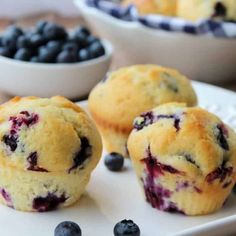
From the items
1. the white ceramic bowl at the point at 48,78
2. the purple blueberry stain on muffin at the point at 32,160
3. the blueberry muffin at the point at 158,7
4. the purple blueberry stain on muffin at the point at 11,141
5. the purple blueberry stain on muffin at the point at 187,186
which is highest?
the purple blueberry stain on muffin at the point at 11,141

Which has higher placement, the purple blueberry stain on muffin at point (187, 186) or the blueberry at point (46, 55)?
the purple blueberry stain on muffin at point (187, 186)

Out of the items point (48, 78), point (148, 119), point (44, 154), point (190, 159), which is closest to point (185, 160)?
point (190, 159)

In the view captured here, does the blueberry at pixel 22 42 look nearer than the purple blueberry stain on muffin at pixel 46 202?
No

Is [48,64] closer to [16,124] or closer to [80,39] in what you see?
[80,39]

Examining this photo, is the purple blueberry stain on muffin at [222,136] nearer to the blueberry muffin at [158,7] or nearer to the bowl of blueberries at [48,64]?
the bowl of blueberries at [48,64]

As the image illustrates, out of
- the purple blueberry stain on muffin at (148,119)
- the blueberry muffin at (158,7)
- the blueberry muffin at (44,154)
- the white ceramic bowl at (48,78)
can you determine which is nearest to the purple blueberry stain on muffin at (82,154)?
the blueberry muffin at (44,154)

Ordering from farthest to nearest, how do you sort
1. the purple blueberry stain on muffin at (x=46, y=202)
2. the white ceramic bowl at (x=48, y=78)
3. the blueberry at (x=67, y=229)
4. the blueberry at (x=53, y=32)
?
the blueberry at (x=53, y=32), the white ceramic bowl at (x=48, y=78), the purple blueberry stain on muffin at (x=46, y=202), the blueberry at (x=67, y=229)
